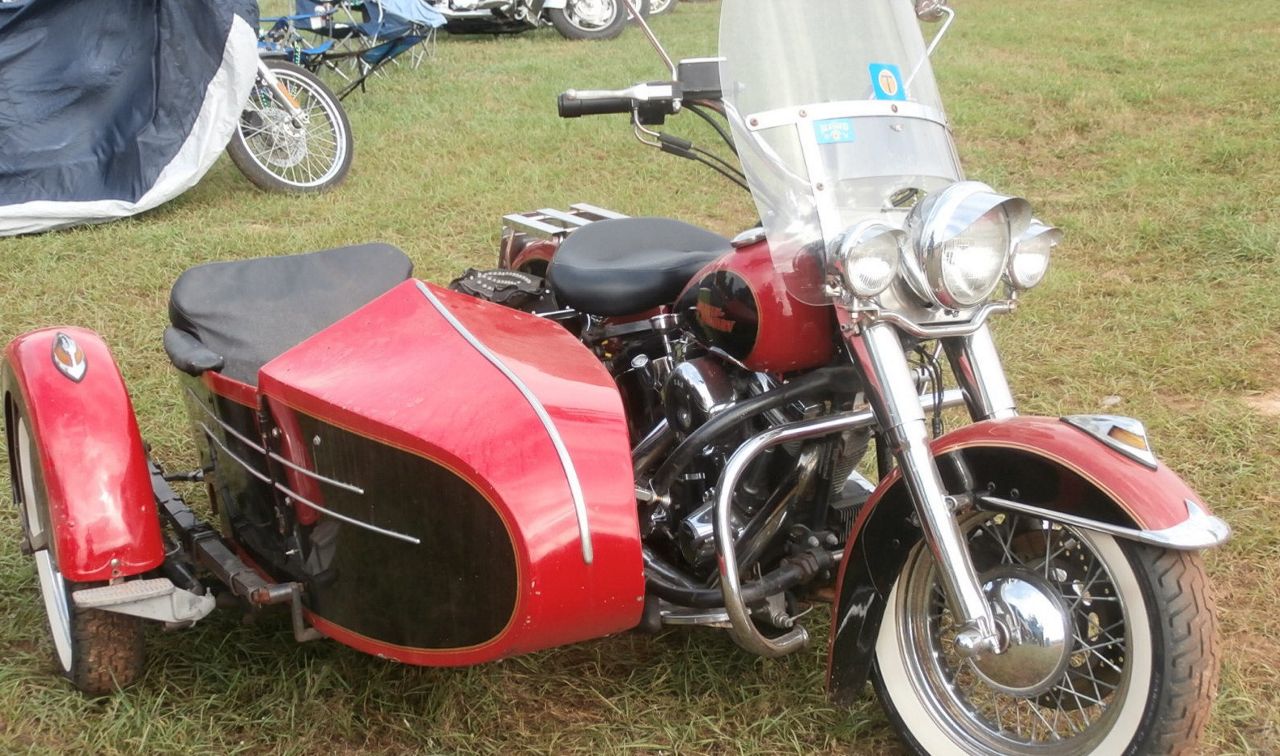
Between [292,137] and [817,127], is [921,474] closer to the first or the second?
[817,127]

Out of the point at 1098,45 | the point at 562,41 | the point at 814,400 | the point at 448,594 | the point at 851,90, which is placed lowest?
the point at 562,41

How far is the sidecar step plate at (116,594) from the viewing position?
219 cm

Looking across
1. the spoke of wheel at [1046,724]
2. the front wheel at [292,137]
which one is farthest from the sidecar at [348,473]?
the front wheel at [292,137]

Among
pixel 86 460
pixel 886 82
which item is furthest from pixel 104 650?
pixel 886 82

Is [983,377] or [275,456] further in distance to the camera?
[275,456]

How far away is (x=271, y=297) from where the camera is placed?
2674 mm

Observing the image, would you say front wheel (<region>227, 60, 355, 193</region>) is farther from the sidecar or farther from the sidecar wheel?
the sidecar wheel

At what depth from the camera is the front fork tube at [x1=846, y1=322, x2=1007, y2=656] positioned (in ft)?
6.12

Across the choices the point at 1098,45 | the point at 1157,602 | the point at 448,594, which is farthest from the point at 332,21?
the point at 1157,602

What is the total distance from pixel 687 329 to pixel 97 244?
161 inches

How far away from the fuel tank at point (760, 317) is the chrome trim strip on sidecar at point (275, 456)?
29.2 inches

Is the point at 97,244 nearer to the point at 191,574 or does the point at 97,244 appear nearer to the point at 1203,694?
the point at 191,574

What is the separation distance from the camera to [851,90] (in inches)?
82.9

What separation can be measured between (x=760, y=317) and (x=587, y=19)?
376 inches
